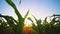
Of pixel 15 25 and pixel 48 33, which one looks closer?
pixel 15 25

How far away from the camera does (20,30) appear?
496 centimetres

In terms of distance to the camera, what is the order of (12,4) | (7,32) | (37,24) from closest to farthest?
(12,4) < (7,32) < (37,24)

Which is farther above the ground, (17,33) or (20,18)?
(20,18)

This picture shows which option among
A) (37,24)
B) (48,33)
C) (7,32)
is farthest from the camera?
(48,33)

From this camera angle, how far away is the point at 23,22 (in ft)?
16.1

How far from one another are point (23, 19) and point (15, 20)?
0.40 meters

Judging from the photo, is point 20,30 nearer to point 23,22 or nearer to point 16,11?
point 23,22

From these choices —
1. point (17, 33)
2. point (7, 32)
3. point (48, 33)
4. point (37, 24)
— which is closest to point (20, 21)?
point (17, 33)

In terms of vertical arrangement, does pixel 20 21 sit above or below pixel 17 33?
above

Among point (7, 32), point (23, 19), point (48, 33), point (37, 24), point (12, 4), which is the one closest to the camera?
point (12, 4)

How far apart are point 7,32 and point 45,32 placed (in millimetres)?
4816

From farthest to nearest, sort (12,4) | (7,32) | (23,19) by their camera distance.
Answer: (7,32) → (23,19) → (12,4)

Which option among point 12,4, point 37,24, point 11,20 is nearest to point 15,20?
point 11,20

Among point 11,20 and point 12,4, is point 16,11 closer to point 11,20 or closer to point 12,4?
point 12,4
